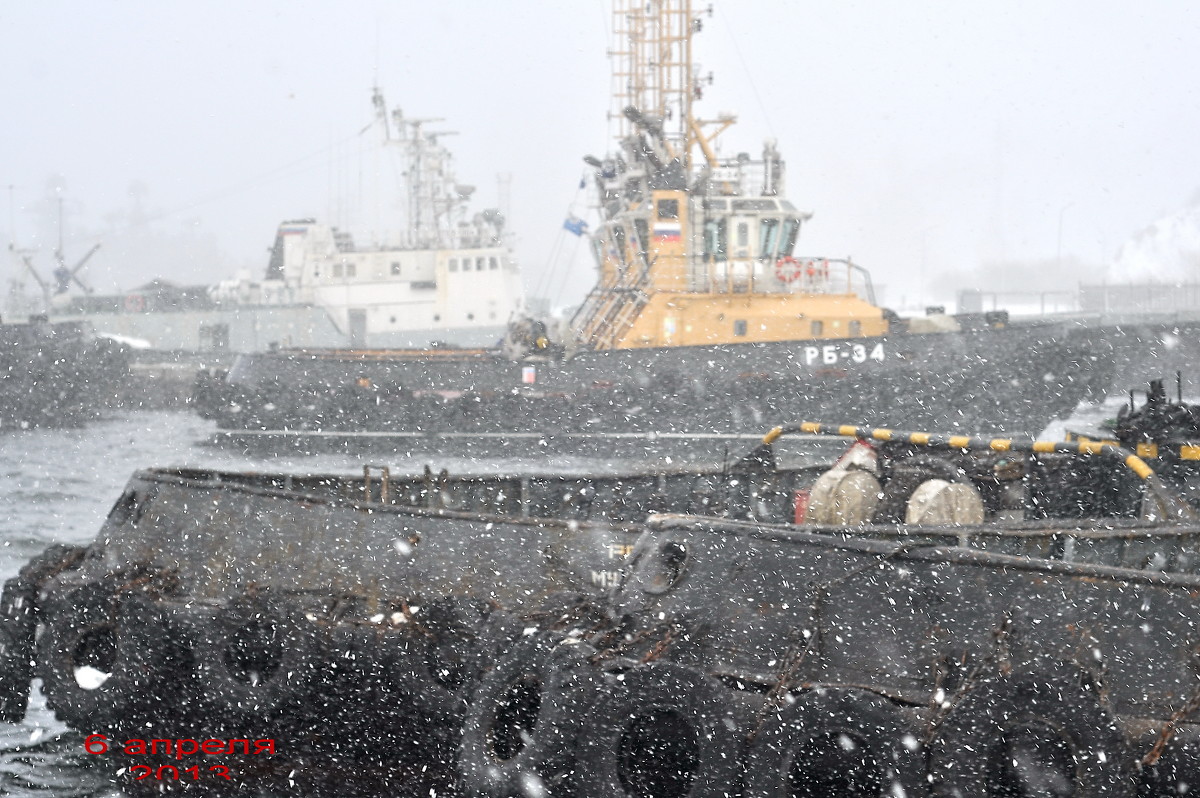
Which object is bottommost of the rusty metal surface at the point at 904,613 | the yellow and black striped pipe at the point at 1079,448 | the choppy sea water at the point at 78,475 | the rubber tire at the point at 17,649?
the choppy sea water at the point at 78,475

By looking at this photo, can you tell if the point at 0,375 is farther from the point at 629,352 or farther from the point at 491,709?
the point at 491,709

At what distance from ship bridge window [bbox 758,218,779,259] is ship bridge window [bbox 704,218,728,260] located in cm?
69

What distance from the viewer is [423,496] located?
9062 millimetres

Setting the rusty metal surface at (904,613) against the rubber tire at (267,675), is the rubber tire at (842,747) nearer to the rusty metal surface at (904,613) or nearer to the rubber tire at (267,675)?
the rusty metal surface at (904,613)

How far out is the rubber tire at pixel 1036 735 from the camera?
5.04 metres

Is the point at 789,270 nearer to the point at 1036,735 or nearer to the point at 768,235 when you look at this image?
the point at 768,235

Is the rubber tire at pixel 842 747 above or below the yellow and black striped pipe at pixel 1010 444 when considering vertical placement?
below

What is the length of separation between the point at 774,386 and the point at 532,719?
16.3 meters

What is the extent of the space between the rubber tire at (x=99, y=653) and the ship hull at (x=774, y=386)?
15.0 metres

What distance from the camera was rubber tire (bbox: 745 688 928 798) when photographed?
5.24m

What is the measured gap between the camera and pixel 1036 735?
5.17 meters

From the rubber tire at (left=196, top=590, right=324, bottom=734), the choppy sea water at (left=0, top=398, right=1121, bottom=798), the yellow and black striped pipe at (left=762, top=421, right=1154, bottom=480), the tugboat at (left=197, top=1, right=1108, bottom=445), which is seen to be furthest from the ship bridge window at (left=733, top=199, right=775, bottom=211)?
the rubber tire at (left=196, top=590, right=324, bottom=734)

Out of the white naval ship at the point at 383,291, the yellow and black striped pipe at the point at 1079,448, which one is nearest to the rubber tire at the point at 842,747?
the yellow and black striped pipe at the point at 1079,448

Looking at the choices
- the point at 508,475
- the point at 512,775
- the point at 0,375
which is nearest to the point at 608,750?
the point at 512,775
